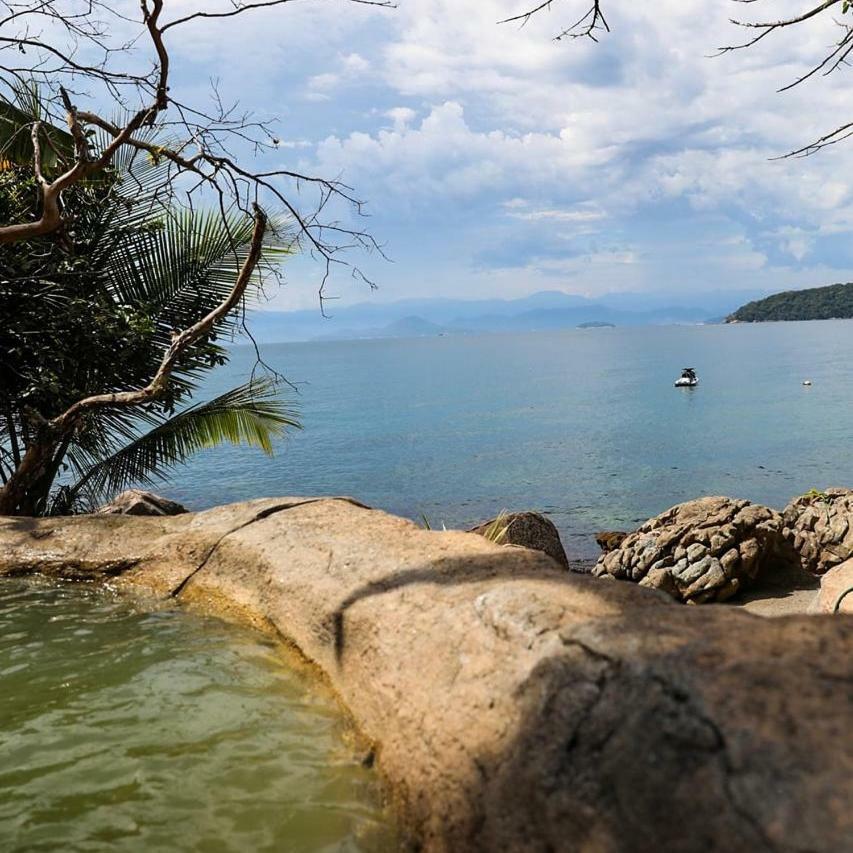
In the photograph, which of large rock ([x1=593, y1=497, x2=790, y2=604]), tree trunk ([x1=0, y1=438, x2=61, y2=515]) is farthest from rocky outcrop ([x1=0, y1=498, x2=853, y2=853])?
large rock ([x1=593, y1=497, x2=790, y2=604])

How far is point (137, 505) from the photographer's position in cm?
1272

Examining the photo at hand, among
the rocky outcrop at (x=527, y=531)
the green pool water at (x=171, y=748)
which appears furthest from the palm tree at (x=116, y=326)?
the green pool water at (x=171, y=748)

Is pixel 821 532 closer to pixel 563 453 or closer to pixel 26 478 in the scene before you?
pixel 26 478

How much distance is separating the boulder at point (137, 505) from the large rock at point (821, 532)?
9.23m

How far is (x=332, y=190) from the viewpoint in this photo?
7875mm

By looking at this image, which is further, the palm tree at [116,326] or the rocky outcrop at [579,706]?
the palm tree at [116,326]

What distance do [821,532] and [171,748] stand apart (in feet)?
34.1

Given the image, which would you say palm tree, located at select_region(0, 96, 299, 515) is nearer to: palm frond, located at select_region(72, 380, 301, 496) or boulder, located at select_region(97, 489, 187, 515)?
palm frond, located at select_region(72, 380, 301, 496)

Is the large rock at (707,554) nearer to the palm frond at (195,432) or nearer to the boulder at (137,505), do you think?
the palm frond at (195,432)

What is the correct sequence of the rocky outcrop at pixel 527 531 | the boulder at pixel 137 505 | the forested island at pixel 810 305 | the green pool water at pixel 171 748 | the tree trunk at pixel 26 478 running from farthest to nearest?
the forested island at pixel 810 305 < the boulder at pixel 137 505 < the rocky outcrop at pixel 527 531 < the tree trunk at pixel 26 478 < the green pool water at pixel 171 748

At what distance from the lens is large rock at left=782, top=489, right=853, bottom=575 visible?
37.9 feet

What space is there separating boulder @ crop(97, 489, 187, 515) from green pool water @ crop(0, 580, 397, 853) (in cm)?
691

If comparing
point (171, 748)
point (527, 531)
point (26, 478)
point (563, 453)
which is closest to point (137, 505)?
point (26, 478)

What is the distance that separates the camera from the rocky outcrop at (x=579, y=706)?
236 centimetres
